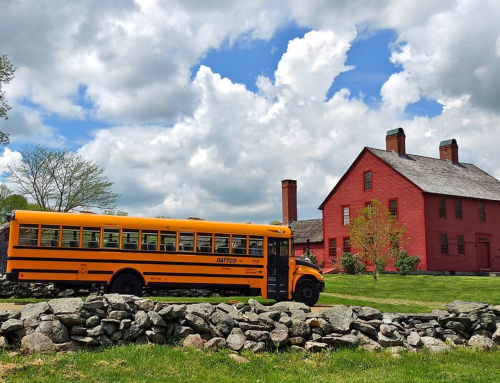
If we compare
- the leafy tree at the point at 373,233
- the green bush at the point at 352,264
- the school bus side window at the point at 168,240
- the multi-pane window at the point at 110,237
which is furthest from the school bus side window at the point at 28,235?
the green bush at the point at 352,264

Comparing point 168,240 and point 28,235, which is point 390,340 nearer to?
point 168,240

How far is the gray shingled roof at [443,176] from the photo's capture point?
4296cm

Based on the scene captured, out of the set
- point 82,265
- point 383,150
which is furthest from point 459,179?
point 82,265

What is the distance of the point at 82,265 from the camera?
17.2 metres

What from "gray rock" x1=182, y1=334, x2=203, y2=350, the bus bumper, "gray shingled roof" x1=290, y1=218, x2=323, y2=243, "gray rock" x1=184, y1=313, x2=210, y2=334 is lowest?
"gray rock" x1=182, y1=334, x2=203, y2=350

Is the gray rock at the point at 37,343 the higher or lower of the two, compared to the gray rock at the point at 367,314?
lower

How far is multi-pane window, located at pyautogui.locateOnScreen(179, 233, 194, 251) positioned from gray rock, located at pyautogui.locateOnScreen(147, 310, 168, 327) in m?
7.59

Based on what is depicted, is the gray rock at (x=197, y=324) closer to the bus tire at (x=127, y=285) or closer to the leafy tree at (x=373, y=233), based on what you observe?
the bus tire at (x=127, y=285)

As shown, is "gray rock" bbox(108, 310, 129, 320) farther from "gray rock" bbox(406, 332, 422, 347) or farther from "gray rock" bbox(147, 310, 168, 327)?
"gray rock" bbox(406, 332, 422, 347)

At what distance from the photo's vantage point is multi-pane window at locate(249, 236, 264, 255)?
18750 mm

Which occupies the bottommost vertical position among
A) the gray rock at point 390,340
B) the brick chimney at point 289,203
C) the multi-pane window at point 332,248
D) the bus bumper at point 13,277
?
the gray rock at point 390,340

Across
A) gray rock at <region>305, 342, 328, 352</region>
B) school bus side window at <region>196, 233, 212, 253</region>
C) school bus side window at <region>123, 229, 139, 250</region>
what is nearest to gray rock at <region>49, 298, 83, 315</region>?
gray rock at <region>305, 342, 328, 352</region>

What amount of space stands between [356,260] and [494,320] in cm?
2884

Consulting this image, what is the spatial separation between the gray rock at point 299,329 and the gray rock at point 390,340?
168 cm
